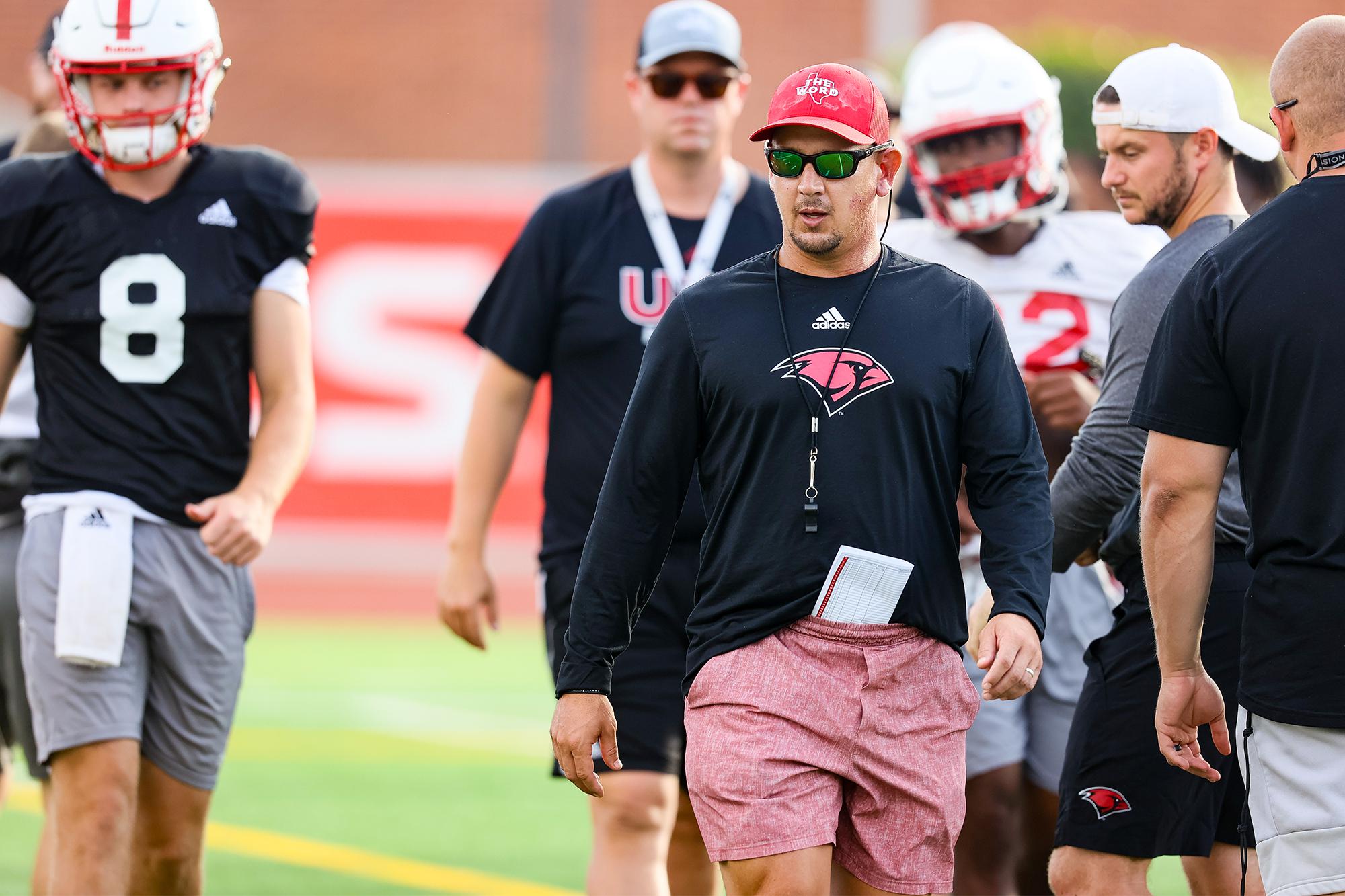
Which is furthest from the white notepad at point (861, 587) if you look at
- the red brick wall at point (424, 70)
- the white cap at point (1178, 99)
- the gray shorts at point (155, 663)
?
the red brick wall at point (424, 70)

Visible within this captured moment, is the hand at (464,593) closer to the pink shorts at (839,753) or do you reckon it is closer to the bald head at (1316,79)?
the pink shorts at (839,753)

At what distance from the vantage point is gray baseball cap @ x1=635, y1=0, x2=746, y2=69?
20.4ft

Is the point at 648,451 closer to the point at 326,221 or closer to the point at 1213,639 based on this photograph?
the point at 1213,639

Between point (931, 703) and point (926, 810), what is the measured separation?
227 mm

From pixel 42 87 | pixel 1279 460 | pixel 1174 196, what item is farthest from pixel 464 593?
pixel 42 87

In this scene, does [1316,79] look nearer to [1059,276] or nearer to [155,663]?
[1059,276]

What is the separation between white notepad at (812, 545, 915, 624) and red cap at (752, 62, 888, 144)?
914 mm

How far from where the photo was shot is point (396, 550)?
16.9 meters

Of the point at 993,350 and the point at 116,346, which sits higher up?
the point at 993,350

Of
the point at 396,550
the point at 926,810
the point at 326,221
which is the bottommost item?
the point at 396,550

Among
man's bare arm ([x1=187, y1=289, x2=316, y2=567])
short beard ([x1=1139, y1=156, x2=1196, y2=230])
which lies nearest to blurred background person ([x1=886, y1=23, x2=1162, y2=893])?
short beard ([x1=1139, y1=156, x2=1196, y2=230])

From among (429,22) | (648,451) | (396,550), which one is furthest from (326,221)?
(648,451)

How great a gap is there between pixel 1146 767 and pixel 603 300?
7.15ft

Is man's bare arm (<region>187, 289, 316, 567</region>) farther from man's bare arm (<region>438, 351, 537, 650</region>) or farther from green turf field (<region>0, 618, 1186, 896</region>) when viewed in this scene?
green turf field (<region>0, 618, 1186, 896</region>)
